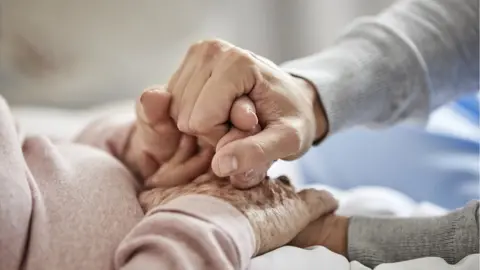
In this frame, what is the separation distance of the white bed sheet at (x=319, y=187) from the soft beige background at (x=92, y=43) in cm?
7

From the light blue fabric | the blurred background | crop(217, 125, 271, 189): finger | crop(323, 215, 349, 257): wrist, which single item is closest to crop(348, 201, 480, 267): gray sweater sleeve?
crop(323, 215, 349, 257): wrist

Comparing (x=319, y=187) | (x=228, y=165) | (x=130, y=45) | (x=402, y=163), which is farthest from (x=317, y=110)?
(x=130, y=45)

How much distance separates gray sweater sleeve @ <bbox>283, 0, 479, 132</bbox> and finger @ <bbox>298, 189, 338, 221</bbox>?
0.34ft

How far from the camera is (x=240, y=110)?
1.71 feet

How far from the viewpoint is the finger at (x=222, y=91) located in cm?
53

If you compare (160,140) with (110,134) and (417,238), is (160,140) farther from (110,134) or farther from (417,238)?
(417,238)

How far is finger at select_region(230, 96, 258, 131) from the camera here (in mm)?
515

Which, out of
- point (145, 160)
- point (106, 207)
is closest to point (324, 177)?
point (145, 160)

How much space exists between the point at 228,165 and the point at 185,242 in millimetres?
78

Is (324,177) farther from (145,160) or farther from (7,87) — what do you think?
(7,87)

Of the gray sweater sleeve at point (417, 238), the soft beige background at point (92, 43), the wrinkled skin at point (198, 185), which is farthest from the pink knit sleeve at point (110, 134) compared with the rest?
the soft beige background at point (92, 43)

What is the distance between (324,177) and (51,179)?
484 mm

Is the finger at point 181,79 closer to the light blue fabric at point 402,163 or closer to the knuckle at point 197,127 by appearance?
the knuckle at point 197,127

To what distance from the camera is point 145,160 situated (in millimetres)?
630
